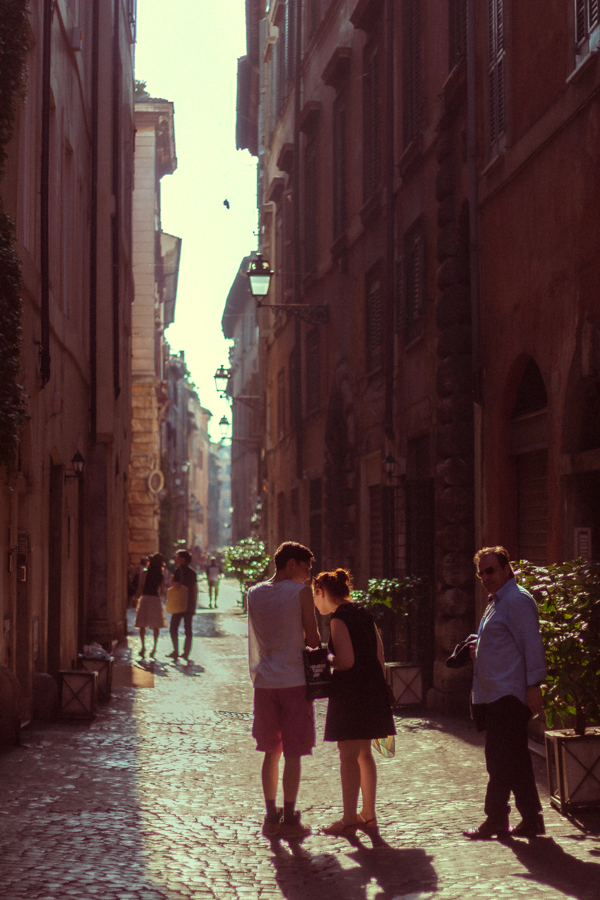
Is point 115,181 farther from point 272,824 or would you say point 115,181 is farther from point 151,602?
point 272,824

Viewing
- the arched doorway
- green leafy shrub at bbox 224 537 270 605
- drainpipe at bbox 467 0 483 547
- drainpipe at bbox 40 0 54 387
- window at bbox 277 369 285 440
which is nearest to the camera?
the arched doorway

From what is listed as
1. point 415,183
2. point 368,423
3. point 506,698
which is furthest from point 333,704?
point 368,423

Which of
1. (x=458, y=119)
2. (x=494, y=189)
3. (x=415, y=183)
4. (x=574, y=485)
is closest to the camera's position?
(x=574, y=485)

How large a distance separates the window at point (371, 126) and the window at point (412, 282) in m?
2.55

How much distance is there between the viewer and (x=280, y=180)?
29.6 m

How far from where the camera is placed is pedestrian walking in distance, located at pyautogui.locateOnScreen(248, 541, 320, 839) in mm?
7473

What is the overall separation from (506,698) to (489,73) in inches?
308

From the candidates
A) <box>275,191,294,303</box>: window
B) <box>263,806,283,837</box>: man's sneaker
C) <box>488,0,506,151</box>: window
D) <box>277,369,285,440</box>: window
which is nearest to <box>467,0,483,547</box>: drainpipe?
<box>488,0,506,151</box>: window

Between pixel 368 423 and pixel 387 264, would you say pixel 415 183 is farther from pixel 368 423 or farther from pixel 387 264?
pixel 368 423

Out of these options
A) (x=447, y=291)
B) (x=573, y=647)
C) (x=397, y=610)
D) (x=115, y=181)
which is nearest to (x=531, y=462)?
(x=447, y=291)

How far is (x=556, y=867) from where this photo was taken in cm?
632

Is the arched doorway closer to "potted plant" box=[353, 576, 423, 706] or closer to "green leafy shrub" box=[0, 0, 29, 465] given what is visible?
"potted plant" box=[353, 576, 423, 706]

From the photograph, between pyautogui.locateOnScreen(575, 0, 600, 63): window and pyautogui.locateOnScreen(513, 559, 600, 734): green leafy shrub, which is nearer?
pyautogui.locateOnScreen(513, 559, 600, 734): green leafy shrub

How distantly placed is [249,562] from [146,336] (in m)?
11.3
